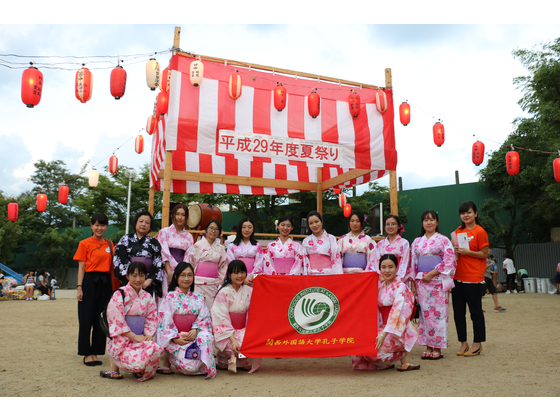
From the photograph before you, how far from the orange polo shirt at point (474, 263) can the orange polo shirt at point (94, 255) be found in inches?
139

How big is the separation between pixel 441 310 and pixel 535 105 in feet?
38.1

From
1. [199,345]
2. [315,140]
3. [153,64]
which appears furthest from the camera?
[315,140]

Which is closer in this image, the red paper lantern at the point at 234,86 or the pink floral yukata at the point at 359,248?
the pink floral yukata at the point at 359,248

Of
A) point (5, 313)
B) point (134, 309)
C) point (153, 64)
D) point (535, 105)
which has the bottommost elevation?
point (5, 313)

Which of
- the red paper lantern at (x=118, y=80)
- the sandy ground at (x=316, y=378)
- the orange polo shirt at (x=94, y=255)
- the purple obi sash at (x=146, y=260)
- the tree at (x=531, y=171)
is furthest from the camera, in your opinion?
the tree at (x=531, y=171)

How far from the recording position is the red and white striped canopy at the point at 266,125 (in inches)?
222

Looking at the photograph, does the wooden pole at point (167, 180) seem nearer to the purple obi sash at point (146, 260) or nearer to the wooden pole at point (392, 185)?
the purple obi sash at point (146, 260)

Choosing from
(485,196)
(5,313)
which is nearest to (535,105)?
(485,196)

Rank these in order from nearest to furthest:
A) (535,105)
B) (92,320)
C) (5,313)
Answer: (92,320), (5,313), (535,105)

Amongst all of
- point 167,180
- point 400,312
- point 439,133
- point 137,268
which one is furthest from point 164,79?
point 439,133

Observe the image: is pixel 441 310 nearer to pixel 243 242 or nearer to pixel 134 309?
pixel 243 242

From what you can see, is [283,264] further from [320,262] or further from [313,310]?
Result: [313,310]

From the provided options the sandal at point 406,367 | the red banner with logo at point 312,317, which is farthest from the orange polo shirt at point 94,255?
the sandal at point 406,367

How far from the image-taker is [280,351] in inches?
129
